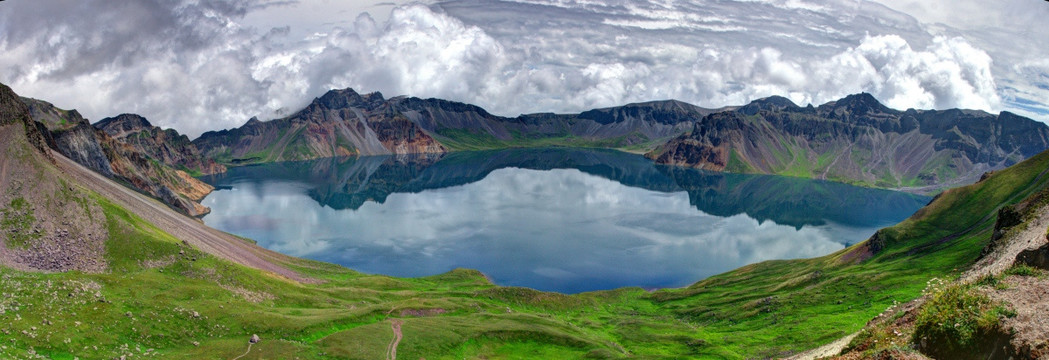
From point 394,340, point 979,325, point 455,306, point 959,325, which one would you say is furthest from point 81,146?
point 979,325

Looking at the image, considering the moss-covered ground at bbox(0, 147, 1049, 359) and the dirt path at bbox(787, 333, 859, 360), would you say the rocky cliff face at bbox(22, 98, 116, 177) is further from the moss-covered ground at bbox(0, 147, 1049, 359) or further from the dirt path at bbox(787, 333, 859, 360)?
the dirt path at bbox(787, 333, 859, 360)

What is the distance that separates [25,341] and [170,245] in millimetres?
37265

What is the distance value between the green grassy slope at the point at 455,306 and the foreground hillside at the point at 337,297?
10.2 inches

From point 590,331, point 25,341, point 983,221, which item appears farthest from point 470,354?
point 983,221

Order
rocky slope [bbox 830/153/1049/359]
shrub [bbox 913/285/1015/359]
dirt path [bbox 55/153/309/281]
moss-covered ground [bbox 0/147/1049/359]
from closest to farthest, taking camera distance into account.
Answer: rocky slope [bbox 830/153/1049/359], shrub [bbox 913/285/1015/359], moss-covered ground [bbox 0/147/1049/359], dirt path [bbox 55/153/309/281]

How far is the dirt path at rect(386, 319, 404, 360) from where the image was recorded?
6272 centimetres

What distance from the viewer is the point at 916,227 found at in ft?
413

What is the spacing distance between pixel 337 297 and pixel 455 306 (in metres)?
18.9

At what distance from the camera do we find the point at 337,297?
3546 inches

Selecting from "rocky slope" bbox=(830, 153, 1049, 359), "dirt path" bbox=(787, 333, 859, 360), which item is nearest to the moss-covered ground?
"dirt path" bbox=(787, 333, 859, 360)

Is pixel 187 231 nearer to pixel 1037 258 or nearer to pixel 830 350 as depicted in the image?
pixel 830 350

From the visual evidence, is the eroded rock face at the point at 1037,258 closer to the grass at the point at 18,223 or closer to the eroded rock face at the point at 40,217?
the eroded rock face at the point at 40,217

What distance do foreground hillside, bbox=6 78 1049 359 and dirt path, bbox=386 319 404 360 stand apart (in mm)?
284

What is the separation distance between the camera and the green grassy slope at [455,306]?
171ft
